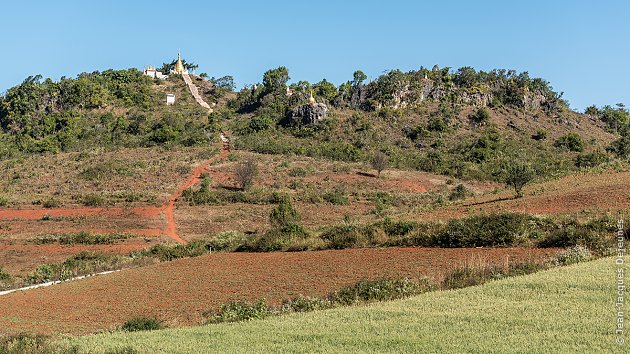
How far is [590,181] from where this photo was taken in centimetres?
3419

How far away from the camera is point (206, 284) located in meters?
20.6

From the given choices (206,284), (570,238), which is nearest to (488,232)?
(570,238)

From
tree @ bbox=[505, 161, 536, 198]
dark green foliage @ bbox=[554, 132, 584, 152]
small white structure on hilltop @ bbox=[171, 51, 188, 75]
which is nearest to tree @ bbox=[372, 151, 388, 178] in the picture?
tree @ bbox=[505, 161, 536, 198]

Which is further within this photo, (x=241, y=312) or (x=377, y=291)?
(x=377, y=291)

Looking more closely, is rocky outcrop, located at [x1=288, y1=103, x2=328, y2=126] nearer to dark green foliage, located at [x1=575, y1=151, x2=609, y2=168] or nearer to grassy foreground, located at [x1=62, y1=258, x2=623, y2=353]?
dark green foliage, located at [x1=575, y1=151, x2=609, y2=168]

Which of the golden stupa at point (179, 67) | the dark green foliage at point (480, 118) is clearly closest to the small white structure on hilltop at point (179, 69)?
the golden stupa at point (179, 67)

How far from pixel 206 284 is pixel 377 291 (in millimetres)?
7055

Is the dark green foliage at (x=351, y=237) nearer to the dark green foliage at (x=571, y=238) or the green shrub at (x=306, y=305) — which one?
the dark green foliage at (x=571, y=238)

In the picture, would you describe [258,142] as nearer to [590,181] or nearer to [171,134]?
[171,134]

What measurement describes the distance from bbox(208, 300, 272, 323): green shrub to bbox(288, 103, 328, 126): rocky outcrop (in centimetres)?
6482

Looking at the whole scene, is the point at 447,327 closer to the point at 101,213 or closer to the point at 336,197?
the point at 101,213

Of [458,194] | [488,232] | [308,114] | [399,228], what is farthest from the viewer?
[308,114]

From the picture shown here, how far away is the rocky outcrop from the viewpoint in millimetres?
80438

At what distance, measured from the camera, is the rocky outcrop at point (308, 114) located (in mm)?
80438
